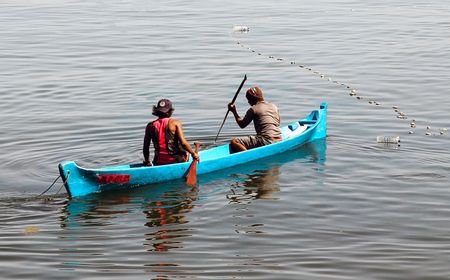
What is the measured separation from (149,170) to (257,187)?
1939 millimetres

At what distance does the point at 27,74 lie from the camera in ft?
89.9

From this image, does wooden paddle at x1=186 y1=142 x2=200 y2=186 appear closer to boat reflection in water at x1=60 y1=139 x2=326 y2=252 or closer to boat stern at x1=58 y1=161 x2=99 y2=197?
boat reflection in water at x1=60 y1=139 x2=326 y2=252

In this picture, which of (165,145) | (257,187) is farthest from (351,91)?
(165,145)

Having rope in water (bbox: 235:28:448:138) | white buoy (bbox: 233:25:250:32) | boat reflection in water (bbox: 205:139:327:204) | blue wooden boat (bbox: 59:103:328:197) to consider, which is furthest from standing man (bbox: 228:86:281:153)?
white buoy (bbox: 233:25:250:32)

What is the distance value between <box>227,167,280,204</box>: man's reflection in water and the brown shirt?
0.87m

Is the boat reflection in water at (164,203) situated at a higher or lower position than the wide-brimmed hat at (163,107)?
lower

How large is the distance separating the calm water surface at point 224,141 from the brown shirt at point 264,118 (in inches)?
21.5

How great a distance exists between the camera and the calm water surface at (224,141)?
12.6 meters

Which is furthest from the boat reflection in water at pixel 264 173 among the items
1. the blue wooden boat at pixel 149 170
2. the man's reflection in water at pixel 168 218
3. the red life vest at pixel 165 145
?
the man's reflection in water at pixel 168 218

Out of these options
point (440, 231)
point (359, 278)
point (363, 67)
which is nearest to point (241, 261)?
Result: point (359, 278)

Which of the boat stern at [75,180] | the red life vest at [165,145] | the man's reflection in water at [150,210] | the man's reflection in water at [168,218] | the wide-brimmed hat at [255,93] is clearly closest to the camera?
the man's reflection in water at [168,218]

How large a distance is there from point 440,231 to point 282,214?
8.12 feet

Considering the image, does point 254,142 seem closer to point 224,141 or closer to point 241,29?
point 224,141

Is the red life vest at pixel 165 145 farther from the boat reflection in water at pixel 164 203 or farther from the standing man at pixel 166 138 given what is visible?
the boat reflection in water at pixel 164 203
